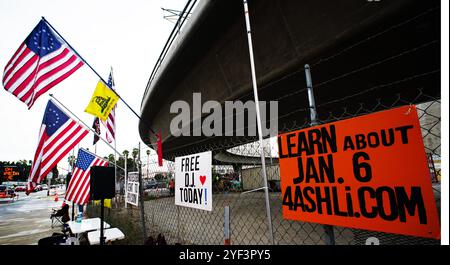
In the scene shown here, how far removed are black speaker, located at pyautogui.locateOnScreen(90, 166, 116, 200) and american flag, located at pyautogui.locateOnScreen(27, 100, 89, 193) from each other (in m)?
2.09

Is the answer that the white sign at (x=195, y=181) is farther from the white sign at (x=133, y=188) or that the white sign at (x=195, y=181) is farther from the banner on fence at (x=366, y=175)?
the white sign at (x=133, y=188)

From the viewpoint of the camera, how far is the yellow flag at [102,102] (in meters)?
6.10

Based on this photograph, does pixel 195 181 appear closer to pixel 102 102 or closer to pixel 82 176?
pixel 102 102

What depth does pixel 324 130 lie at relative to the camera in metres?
2.00

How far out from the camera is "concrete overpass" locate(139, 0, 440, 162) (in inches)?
138

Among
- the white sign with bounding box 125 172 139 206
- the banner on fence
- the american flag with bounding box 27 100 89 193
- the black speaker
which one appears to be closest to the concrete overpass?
the banner on fence

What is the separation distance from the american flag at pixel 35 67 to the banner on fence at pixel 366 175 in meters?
6.04

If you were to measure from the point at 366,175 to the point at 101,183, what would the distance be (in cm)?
490

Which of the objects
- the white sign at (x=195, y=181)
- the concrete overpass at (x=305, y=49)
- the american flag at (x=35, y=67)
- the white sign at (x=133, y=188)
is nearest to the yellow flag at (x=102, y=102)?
the american flag at (x=35, y=67)
